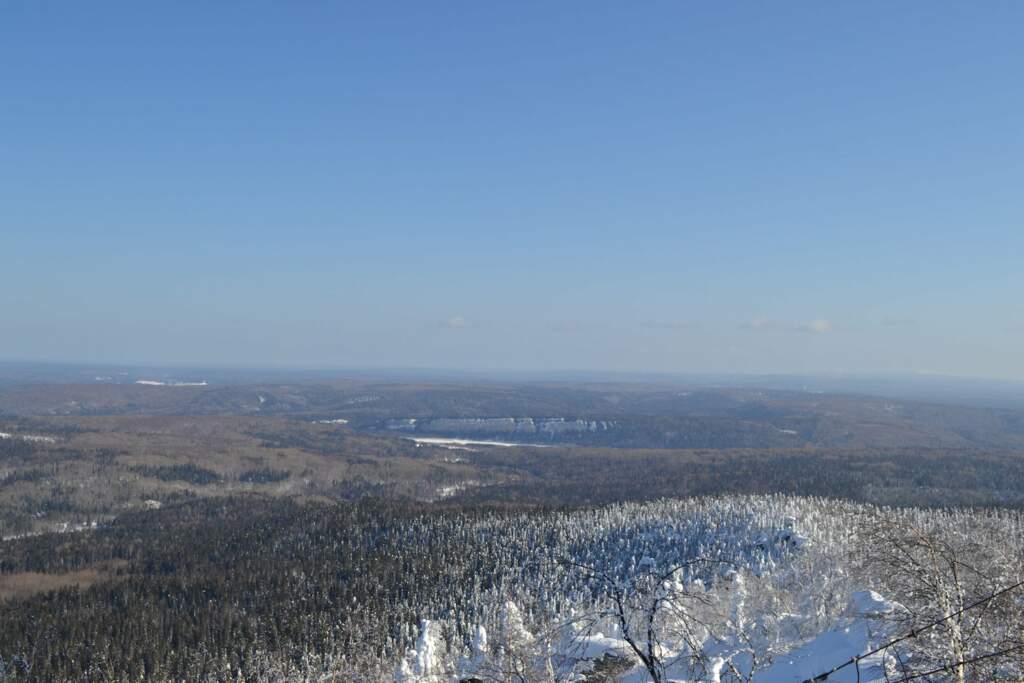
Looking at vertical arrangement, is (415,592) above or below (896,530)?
below

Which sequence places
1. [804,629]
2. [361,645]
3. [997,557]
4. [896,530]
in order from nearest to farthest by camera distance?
[896,530] → [997,557] → [804,629] → [361,645]

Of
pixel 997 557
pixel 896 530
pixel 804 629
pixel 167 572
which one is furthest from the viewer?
pixel 167 572

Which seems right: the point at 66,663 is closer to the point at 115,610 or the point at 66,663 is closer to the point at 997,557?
the point at 115,610

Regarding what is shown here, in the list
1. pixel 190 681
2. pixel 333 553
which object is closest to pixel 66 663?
pixel 190 681

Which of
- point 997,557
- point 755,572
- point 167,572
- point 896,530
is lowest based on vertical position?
point 167,572

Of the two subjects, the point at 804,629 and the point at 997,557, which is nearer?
the point at 997,557

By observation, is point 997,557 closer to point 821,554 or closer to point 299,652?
point 299,652
